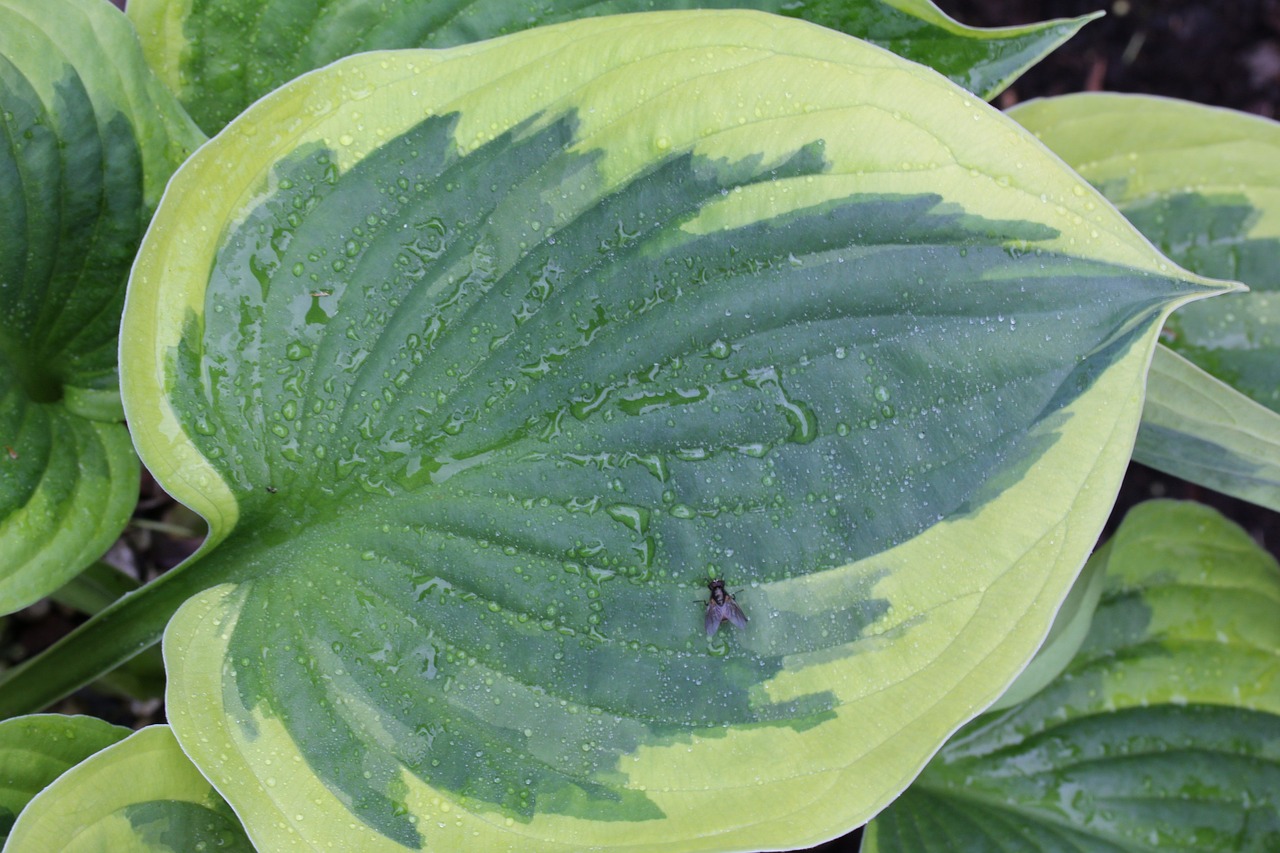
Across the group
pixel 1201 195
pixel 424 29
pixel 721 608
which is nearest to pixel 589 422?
pixel 721 608

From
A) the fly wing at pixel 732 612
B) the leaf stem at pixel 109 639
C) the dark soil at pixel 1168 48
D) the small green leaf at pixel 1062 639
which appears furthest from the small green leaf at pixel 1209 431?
the dark soil at pixel 1168 48

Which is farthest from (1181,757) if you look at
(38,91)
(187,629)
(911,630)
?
(38,91)

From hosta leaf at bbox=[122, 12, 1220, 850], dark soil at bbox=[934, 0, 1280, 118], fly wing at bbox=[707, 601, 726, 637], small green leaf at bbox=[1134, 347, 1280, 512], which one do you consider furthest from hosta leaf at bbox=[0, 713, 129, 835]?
dark soil at bbox=[934, 0, 1280, 118]

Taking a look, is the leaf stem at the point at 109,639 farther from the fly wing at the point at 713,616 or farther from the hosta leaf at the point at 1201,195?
the hosta leaf at the point at 1201,195

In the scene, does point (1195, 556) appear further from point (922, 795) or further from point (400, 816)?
point (400, 816)

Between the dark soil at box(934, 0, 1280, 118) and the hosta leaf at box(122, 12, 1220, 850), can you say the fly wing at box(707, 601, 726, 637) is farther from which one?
the dark soil at box(934, 0, 1280, 118)

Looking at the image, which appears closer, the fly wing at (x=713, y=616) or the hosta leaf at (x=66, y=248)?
the fly wing at (x=713, y=616)
